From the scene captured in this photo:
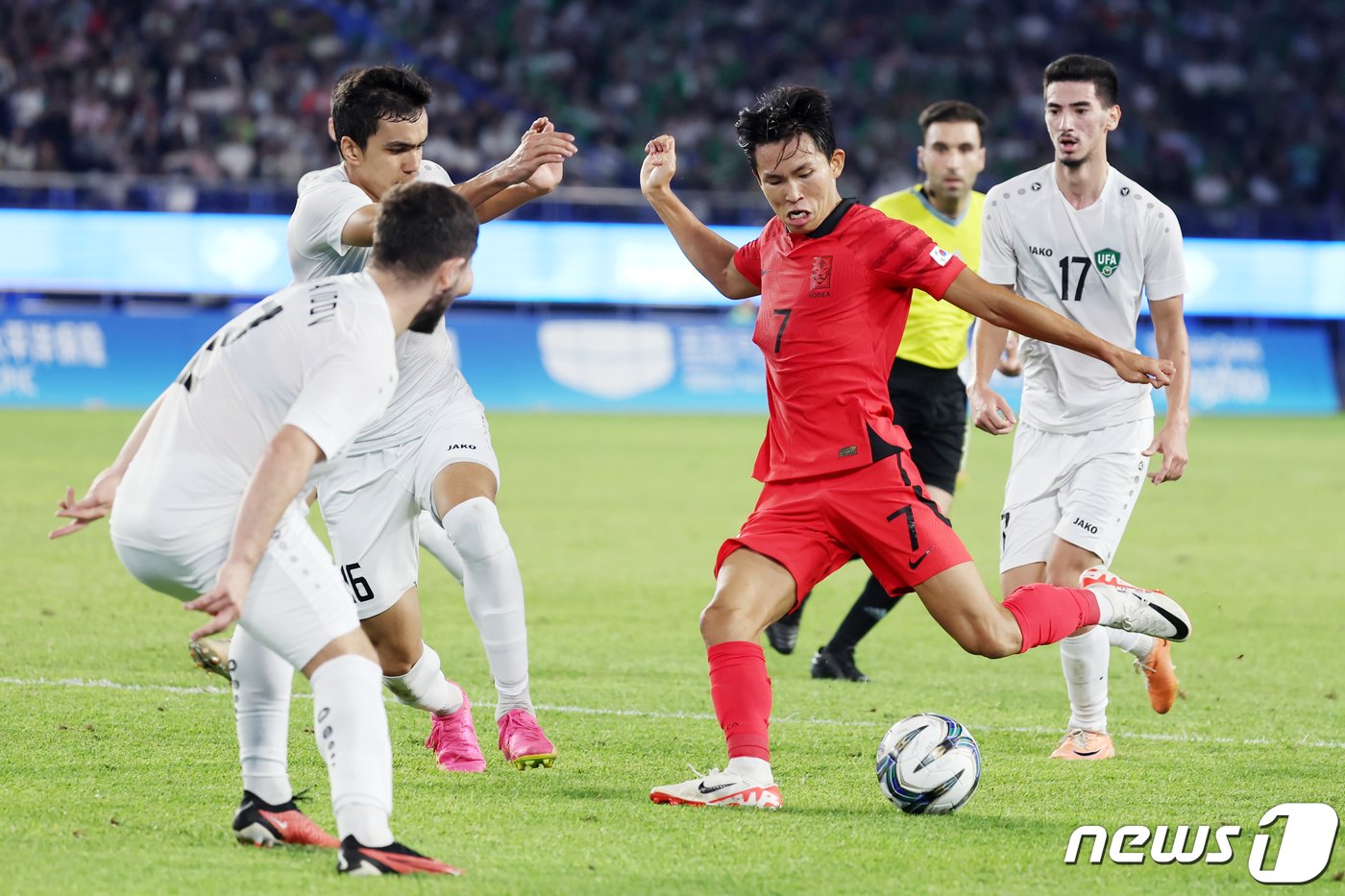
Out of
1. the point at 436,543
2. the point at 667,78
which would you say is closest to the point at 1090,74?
the point at 436,543

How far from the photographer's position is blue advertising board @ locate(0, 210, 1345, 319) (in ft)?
74.6

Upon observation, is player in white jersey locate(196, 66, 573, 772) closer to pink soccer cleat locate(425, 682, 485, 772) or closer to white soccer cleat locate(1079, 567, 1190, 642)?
pink soccer cleat locate(425, 682, 485, 772)

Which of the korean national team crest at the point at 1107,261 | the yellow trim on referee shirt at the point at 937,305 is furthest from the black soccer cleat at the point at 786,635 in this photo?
the korean national team crest at the point at 1107,261

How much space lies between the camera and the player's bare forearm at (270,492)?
3639 millimetres

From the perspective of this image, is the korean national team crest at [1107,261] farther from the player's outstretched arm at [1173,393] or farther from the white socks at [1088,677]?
the white socks at [1088,677]

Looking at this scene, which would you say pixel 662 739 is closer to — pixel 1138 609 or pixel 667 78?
pixel 1138 609

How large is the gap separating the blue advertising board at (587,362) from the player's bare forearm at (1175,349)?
16053 millimetres

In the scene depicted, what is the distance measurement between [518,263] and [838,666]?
17.1 m

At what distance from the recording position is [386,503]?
18.4ft

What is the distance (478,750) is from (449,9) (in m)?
26.7

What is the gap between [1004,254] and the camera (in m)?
6.04

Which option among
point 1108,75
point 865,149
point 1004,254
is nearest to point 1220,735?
point 1004,254

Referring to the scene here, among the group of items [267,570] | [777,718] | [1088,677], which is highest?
[267,570]

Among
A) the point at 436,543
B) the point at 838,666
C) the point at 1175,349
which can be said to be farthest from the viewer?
the point at 838,666
